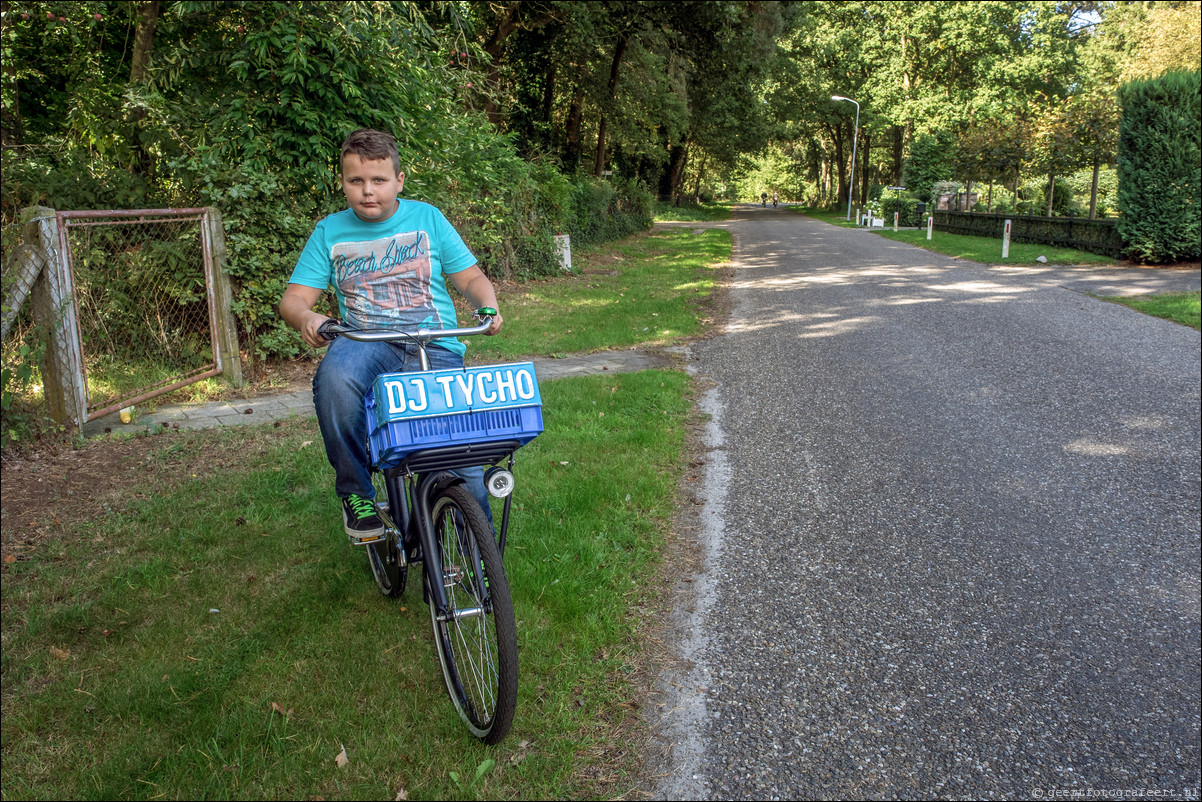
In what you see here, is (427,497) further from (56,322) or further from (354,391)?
(56,322)

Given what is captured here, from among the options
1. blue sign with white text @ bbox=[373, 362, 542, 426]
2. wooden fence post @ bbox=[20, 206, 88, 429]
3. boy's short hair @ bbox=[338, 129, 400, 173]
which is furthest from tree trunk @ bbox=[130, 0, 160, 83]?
blue sign with white text @ bbox=[373, 362, 542, 426]

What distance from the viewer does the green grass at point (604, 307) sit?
977 cm

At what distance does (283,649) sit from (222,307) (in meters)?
4.92

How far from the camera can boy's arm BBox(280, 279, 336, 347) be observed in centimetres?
284

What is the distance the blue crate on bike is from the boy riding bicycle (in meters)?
0.42

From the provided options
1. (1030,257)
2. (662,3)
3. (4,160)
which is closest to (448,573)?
(4,160)

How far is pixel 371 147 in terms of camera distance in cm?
307

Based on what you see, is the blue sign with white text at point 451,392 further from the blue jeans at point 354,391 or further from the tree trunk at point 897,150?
the tree trunk at point 897,150

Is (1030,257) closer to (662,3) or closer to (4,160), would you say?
(662,3)

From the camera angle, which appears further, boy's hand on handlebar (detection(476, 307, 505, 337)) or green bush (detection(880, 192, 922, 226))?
green bush (detection(880, 192, 922, 226))

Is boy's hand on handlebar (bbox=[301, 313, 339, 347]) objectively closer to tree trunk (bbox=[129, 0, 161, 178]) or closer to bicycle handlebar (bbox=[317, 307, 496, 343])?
bicycle handlebar (bbox=[317, 307, 496, 343])

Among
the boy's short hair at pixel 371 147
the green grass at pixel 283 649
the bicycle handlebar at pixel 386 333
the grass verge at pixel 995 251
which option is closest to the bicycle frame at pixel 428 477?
the bicycle handlebar at pixel 386 333

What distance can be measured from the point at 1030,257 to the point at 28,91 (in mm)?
20394

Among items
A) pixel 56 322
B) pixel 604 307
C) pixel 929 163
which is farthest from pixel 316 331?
pixel 929 163
